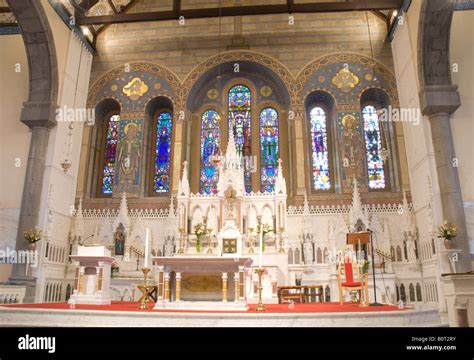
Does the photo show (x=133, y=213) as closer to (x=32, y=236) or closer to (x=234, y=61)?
(x=32, y=236)

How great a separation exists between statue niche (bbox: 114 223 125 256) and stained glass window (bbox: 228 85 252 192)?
17.0 ft

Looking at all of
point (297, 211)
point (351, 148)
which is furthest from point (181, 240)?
point (351, 148)

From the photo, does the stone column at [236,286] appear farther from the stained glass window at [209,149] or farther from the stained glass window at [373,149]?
the stained glass window at [373,149]

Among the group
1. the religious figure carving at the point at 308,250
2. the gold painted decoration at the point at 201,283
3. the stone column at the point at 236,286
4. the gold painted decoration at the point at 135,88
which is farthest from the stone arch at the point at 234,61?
the stone column at the point at 236,286

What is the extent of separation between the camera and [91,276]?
9.23m

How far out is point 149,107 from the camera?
17266 mm

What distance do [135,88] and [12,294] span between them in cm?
938

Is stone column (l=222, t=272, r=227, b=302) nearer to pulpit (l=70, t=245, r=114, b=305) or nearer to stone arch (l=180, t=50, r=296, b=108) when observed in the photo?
pulpit (l=70, t=245, r=114, b=305)

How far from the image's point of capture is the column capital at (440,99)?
12.6 metres

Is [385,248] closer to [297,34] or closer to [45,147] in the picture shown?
[297,34]

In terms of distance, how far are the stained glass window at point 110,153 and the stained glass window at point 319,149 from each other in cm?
839

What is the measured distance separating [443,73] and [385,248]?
→ 6.16 m

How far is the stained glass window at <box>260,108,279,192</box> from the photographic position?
16.4 metres
